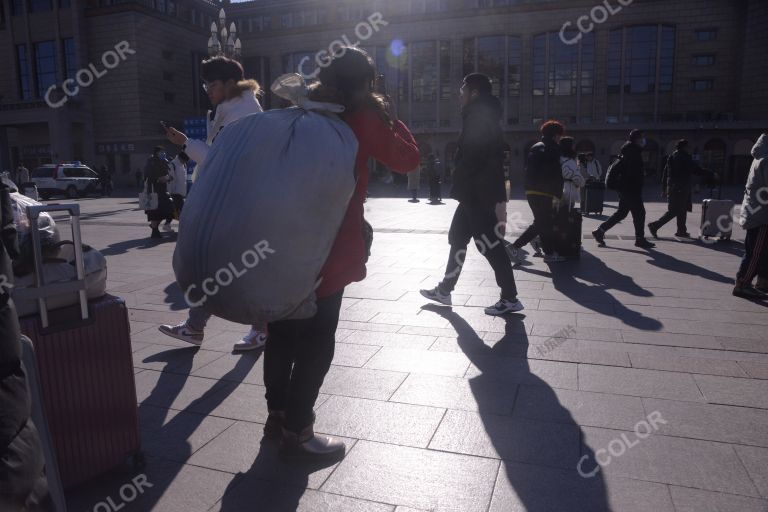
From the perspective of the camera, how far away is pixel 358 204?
2414mm

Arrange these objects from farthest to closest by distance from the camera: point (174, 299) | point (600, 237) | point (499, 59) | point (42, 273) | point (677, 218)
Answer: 1. point (499, 59)
2. point (677, 218)
3. point (600, 237)
4. point (174, 299)
5. point (42, 273)

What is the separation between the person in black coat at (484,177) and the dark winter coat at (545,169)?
2.35 meters

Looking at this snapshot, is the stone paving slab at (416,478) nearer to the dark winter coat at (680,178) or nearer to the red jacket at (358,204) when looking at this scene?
the red jacket at (358,204)

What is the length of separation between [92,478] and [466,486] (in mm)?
1525

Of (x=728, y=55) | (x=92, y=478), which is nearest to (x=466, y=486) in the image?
(x=92, y=478)

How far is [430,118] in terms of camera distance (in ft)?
150

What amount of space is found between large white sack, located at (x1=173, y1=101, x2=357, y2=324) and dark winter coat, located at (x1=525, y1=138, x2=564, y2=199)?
18.5 ft

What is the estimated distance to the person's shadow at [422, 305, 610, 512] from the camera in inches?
87.2

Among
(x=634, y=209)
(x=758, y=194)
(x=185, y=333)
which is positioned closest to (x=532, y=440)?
(x=185, y=333)

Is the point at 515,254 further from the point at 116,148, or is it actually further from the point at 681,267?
the point at 116,148

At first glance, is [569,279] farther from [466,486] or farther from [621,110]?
[621,110]

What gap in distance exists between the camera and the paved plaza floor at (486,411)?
2268 millimetres

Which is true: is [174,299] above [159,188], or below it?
below

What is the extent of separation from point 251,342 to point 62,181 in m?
28.6
